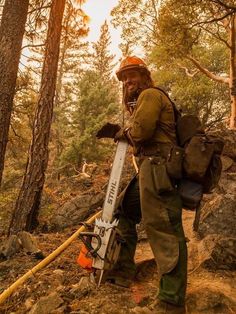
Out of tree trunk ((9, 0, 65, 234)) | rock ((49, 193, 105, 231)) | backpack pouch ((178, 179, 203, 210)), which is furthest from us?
rock ((49, 193, 105, 231))

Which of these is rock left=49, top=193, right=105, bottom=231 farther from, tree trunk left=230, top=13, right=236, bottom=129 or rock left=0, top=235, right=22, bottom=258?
tree trunk left=230, top=13, right=236, bottom=129

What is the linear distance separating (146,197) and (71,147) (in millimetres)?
16028

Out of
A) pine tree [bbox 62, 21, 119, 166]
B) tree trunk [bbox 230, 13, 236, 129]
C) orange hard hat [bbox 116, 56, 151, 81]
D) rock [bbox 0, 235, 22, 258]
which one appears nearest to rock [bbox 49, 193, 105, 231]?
rock [bbox 0, 235, 22, 258]

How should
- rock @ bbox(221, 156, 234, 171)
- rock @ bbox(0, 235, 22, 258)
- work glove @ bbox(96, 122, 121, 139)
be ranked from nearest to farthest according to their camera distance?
work glove @ bbox(96, 122, 121, 139), rock @ bbox(0, 235, 22, 258), rock @ bbox(221, 156, 234, 171)

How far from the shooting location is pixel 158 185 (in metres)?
3.91

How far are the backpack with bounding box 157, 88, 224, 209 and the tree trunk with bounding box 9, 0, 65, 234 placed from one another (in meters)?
4.97

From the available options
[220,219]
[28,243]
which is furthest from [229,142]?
[28,243]

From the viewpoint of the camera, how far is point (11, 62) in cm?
763

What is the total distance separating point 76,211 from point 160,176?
524cm

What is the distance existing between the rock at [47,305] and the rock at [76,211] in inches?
176

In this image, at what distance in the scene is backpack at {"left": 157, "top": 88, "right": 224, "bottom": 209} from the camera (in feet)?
12.8

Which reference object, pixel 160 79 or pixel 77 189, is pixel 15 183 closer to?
pixel 77 189

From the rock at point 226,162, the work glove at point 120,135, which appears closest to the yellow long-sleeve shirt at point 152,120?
the work glove at point 120,135

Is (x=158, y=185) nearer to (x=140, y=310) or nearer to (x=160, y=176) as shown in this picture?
(x=160, y=176)
